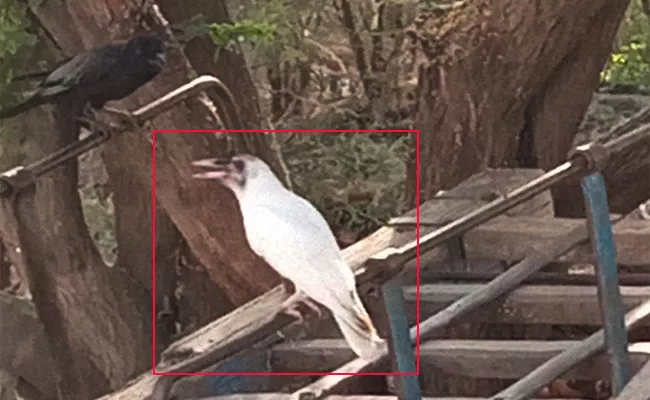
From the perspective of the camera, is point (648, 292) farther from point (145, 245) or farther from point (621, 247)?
point (145, 245)

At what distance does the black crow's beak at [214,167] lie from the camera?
963 millimetres

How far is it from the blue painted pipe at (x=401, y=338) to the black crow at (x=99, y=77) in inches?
12.9

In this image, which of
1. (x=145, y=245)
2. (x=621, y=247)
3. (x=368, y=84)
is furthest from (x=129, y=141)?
(x=621, y=247)

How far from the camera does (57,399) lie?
3.88ft

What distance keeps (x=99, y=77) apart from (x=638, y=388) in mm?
502

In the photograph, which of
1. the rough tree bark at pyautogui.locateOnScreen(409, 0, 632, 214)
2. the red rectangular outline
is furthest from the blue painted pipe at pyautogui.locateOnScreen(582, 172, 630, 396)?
the rough tree bark at pyautogui.locateOnScreen(409, 0, 632, 214)

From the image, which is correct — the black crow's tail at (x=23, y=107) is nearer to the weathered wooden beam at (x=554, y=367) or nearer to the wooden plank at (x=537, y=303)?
the wooden plank at (x=537, y=303)

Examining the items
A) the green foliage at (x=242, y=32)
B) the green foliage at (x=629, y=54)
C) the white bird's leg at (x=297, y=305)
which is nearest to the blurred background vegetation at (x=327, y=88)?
the green foliage at (x=242, y=32)

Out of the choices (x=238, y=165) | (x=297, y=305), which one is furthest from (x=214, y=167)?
(x=297, y=305)

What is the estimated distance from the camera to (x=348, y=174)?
3.39 feet

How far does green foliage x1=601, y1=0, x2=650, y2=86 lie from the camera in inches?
47.6

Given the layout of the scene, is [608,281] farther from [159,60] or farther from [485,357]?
[159,60]

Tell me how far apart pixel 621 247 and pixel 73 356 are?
0.54 m

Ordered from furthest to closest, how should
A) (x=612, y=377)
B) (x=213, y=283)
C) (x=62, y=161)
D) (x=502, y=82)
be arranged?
(x=502, y=82) < (x=213, y=283) < (x=62, y=161) < (x=612, y=377)
